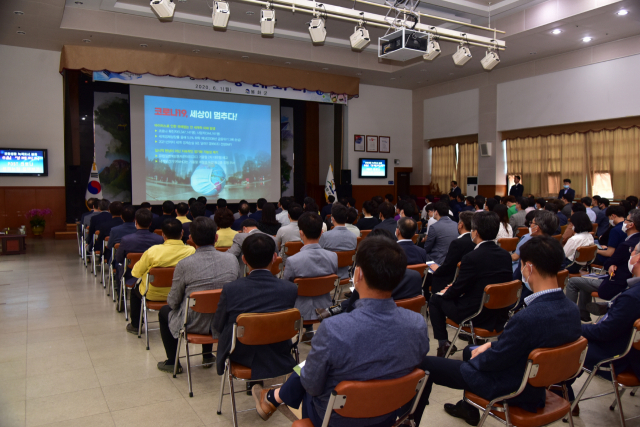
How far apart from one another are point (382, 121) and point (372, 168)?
163cm

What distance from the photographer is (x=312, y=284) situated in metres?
3.46

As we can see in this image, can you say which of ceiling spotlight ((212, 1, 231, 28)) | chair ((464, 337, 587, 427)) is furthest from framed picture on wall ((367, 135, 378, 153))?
chair ((464, 337, 587, 427))

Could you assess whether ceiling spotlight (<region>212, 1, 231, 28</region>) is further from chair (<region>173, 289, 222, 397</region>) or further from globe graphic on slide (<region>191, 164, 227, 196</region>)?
globe graphic on slide (<region>191, 164, 227, 196</region>)

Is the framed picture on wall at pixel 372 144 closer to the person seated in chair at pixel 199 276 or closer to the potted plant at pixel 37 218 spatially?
the potted plant at pixel 37 218

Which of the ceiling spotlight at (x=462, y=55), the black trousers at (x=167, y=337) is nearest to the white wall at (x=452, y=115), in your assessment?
the ceiling spotlight at (x=462, y=55)

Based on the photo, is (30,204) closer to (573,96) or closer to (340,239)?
(340,239)

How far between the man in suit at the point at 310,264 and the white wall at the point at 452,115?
11058mm

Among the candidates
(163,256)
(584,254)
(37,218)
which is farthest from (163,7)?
(37,218)

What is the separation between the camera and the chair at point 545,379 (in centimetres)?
193

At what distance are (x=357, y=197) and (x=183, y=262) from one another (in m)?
11.4

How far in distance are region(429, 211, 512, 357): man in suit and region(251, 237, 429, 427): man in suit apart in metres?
1.66

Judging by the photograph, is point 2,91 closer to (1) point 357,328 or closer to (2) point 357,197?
(2) point 357,197

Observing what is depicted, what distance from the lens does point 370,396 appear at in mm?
1669

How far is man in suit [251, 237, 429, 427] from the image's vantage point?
65.6 inches
